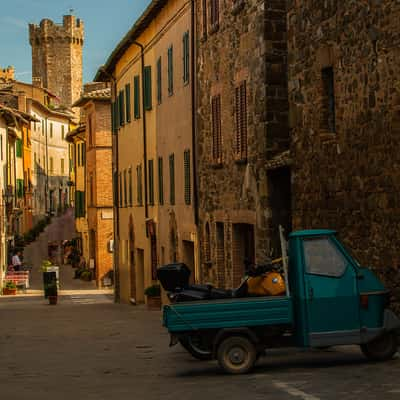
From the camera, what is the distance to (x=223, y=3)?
73.2 ft

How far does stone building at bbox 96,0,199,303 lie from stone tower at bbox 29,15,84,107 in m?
81.5

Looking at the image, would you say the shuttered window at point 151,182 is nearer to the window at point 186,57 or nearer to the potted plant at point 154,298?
the potted plant at point 154,298

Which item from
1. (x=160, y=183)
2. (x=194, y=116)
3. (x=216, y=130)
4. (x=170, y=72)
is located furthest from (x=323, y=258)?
(x=160, y=183)

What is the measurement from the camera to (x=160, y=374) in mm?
12758

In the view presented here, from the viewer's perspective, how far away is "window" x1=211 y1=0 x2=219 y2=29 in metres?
23.0

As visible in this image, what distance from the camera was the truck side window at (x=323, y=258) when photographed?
12.2m

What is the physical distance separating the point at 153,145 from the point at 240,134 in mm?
11913

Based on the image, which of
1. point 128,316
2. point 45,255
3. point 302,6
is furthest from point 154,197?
point 45,255

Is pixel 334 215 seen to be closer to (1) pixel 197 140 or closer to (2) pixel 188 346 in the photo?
(2) pixel 188 346

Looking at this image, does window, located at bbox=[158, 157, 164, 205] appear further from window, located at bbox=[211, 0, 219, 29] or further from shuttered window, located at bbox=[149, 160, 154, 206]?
window, located at bbox=[211, 0, 219, 29]

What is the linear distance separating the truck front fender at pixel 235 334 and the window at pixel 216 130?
35.8ft

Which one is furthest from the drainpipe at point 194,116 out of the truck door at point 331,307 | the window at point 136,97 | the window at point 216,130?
the truck door at point 331,307

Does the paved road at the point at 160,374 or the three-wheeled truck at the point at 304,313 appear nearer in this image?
the paved road at the point at 160,374

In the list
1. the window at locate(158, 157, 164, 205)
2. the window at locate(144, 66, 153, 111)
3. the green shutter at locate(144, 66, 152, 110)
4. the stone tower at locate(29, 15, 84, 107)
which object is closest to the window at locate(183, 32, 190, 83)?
the window at locate(158, 157, 164, 205)
